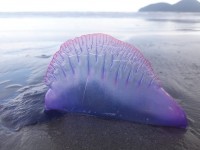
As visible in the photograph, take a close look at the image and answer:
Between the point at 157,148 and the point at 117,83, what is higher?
the point at 117,83

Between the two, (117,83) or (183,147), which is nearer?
(183,147)

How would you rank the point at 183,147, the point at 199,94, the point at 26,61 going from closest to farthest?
the point at 183,147 → the point at 199,94 → the point at 26,61

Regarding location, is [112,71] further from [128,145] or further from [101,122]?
[128,145]

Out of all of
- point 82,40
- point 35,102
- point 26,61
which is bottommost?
point 26,61

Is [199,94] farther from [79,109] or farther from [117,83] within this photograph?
[79,109]

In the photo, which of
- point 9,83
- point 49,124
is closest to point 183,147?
point 49,124

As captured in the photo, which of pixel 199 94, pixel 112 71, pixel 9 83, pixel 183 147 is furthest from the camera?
pixel 9 83

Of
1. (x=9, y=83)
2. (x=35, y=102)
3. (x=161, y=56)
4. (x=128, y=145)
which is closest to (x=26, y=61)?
(x=9, y=83)
